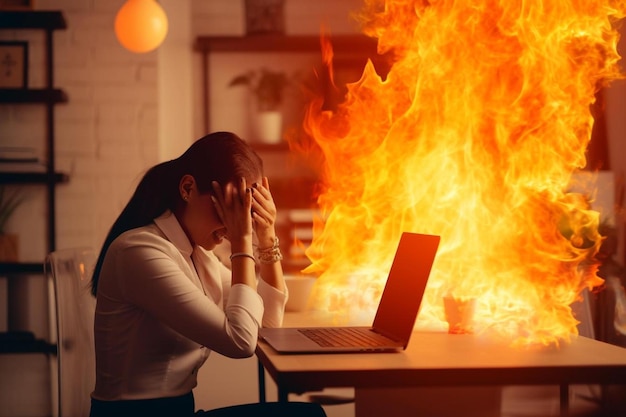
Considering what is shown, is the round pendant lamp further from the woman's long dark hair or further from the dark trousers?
the dark trousers

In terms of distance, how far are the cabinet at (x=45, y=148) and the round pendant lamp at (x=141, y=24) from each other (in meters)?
0.69

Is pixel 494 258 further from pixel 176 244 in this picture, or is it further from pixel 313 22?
pixel 313 22

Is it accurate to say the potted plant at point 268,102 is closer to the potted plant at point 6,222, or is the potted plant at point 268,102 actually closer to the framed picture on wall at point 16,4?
the framed picture on wall at point 16,4

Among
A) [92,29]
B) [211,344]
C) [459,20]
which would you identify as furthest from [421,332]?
[92,29]

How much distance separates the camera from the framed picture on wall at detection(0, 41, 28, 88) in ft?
11.7

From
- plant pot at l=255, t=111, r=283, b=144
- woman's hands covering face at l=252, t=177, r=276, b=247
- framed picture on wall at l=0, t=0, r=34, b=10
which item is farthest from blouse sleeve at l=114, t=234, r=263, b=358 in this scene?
plant pot at l=255, t=111, r=283, b=144

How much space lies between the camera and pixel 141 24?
9.62ft

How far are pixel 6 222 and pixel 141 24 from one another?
4.26 ft

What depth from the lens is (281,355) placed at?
145 centimetres

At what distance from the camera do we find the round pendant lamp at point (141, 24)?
2.94 metres

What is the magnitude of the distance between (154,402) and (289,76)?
324cm

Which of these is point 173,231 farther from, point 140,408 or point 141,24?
point 141,24

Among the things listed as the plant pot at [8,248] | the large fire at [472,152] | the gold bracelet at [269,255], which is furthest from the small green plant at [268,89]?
the gold bracelet at [269,255]

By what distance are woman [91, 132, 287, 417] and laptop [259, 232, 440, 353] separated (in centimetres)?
12
